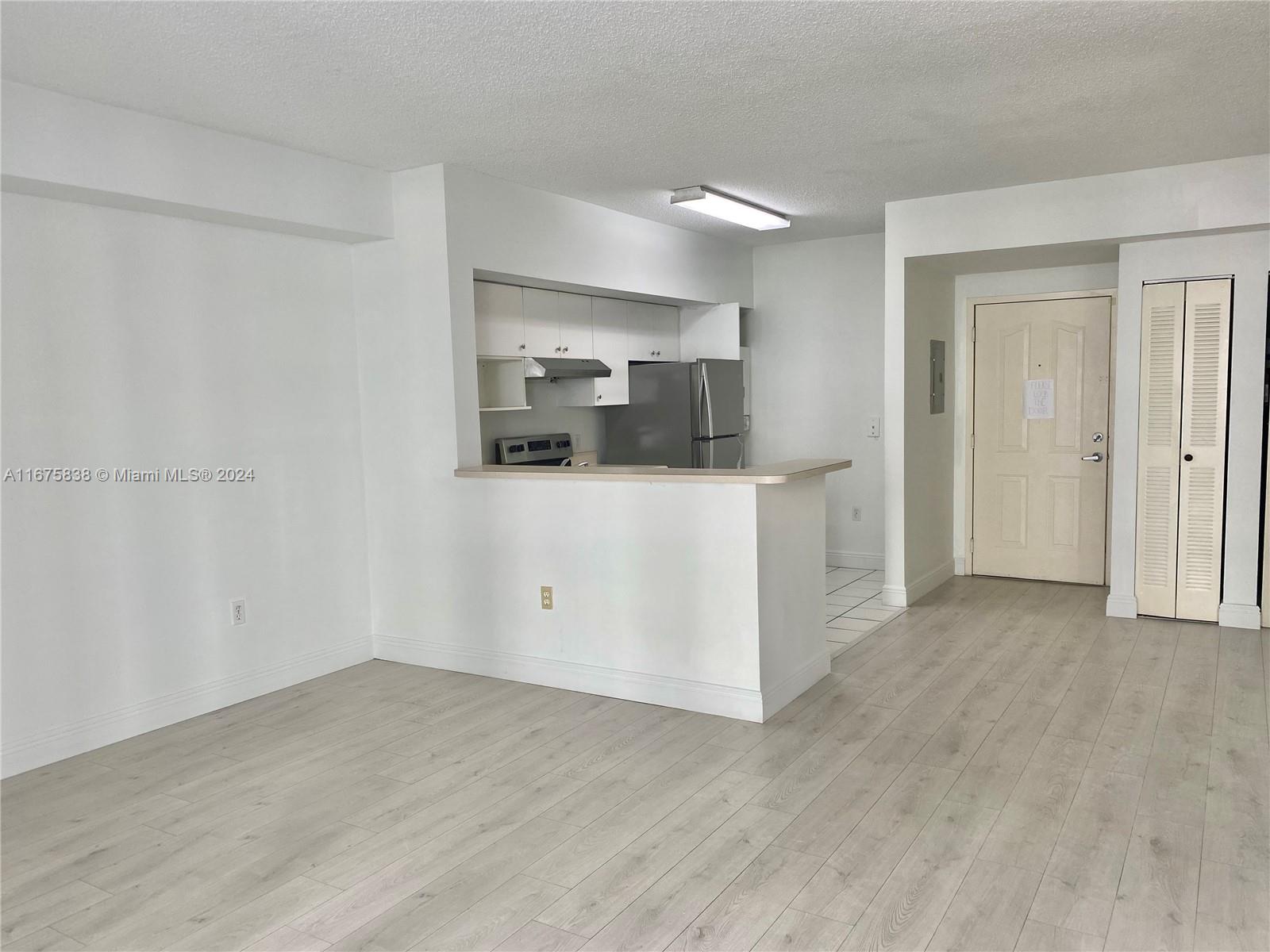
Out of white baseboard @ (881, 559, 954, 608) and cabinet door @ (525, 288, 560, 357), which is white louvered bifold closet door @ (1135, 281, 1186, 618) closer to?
white baseboard @ (881, 559, 954, 608)

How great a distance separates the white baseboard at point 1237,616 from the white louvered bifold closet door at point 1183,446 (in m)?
0.04

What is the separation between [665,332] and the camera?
6531mm

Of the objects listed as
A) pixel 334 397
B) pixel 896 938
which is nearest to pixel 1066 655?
pixel 896 938

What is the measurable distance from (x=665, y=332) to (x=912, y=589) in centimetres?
248

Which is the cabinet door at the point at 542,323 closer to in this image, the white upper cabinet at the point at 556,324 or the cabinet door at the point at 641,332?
the white upper cabinet at the point at 556,324

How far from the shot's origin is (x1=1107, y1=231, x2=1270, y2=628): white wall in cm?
473

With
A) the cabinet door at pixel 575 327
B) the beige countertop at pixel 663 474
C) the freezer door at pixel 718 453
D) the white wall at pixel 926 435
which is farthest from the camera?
the freezer door at pixel 718 453

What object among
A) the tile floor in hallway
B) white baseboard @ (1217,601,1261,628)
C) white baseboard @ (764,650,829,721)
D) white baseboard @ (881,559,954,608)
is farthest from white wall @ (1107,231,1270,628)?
white baseboard @ (764,650,829,721)

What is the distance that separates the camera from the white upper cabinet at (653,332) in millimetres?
6117

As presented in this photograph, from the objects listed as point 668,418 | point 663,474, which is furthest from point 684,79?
point 668,418

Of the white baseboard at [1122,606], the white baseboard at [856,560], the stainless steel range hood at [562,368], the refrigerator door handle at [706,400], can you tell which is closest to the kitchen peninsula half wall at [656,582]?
the stainless steel range hood at [562,368]

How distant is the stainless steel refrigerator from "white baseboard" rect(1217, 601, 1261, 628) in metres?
3.08

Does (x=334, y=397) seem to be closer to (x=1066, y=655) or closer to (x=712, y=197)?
(x=712, y=197)

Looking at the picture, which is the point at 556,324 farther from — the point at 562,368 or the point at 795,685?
the point at 795,685
